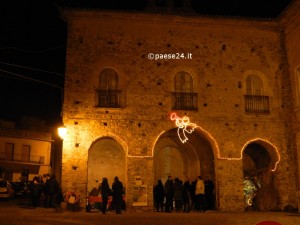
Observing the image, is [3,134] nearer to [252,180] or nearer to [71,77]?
[71,77]

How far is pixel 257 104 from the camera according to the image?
16.5 metres

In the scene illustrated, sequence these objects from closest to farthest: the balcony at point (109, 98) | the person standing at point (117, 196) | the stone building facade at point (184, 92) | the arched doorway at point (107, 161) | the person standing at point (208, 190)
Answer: the person standing at point (117, 196)
the stone building facade at point (184, 92)
the balcony at point (109, 98)
the person standing at point (208, 190)
the arched doorway at point (107, 161)

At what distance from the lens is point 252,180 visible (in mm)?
16812

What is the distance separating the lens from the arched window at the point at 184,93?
16.1m

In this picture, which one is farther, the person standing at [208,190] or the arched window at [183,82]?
the arched window at [183,82]

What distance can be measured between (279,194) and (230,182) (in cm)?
218

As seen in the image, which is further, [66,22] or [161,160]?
[161,160]

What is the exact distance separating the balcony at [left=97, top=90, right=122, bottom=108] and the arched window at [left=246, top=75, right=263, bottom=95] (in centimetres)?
567

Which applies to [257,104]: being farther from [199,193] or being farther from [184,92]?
[199,193]

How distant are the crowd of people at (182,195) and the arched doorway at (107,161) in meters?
3.80

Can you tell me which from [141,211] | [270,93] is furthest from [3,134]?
[270,93]

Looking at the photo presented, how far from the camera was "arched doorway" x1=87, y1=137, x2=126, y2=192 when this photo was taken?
19.1 metres

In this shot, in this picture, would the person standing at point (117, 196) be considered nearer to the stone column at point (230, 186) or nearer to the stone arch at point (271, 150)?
the stone column at point (230, 186)

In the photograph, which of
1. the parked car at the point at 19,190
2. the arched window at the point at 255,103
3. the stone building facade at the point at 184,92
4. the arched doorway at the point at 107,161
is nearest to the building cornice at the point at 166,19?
the stone building facade at the point at 184,92
